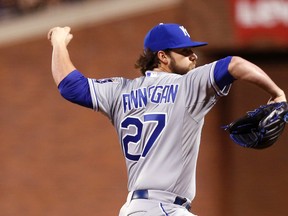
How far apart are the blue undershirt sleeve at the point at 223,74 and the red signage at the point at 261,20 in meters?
7.21

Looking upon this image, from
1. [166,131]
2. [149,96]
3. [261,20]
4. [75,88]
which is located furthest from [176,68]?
[261,20]

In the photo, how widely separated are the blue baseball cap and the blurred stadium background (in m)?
6.38

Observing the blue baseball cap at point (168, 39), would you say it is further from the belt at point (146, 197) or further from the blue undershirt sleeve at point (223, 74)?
the belt at point (146, 197)

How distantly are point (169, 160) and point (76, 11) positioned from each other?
7.72 meters

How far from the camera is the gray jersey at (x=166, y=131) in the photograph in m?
5.14

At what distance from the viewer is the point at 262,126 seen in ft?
16.0

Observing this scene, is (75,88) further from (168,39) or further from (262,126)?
(262,126)

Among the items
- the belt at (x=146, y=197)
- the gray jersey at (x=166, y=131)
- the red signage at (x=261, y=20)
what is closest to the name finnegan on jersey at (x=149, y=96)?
the gray jersey at (x=166, y=131)

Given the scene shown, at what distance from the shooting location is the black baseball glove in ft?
15.9

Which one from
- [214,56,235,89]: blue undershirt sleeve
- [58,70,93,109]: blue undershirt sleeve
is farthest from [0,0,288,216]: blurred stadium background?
[214,56,235,89]: blue undershirt sleeve

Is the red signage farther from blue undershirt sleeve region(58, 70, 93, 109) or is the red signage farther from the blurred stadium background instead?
blue undershirt sleeve region(58, 70, 93, 109)

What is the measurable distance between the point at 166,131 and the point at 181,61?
53 cm

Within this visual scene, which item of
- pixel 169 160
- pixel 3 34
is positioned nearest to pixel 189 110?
pixel 169 160

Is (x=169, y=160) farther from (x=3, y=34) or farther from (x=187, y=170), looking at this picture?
(x=3, y=34)
